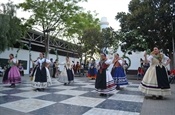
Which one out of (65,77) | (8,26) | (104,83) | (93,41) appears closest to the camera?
(104,83)

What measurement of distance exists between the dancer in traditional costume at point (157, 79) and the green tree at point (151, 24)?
960cm

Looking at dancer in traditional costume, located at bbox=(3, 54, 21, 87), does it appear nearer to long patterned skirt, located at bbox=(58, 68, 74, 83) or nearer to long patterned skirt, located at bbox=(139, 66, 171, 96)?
long patterned skirt, located at bbox=(58, 68, 74, 83)

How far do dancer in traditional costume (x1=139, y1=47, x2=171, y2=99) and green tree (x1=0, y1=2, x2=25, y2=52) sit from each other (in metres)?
14.2

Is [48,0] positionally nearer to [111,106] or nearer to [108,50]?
[108,50]

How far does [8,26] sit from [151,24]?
1183cm

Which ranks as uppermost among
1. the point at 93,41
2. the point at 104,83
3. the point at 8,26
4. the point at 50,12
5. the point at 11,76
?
the point at 50,12

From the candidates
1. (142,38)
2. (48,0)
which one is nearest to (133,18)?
(142,38)

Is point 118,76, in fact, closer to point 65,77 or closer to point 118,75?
point 118,75

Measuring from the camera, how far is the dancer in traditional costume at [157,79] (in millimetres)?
6758

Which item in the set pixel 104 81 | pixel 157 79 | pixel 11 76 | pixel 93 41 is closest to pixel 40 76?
pixel 11 76

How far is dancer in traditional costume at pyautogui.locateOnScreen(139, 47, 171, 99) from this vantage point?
22.2 ft

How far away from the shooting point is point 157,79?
6.80 m

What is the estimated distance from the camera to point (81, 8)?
21125mm

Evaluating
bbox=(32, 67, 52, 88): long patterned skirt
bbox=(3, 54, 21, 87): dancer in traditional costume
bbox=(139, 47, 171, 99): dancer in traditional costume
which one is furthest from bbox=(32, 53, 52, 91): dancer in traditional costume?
bbox=(139, 47, 171, 99): dancer in traditional costume
